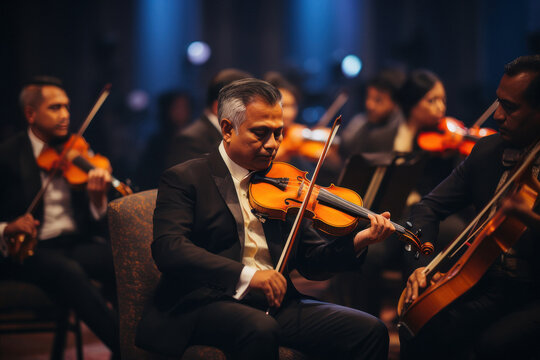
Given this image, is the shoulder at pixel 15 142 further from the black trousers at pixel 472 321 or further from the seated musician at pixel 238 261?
the black trousers at pixel 472 321

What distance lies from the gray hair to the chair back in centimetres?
46

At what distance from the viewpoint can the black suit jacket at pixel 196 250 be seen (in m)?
1.69

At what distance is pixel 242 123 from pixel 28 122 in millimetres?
1455

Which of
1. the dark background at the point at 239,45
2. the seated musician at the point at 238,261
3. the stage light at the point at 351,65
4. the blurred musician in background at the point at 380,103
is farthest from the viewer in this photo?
the stage light at the point at 351,65

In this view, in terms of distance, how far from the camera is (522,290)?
184 cm

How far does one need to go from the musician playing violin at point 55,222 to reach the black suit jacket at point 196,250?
2.36 ft

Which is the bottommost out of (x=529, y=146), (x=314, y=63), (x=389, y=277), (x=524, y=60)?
(x=389, y=277)

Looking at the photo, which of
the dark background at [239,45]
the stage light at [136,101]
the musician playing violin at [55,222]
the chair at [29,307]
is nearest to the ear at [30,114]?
the musician playing violin at [55,222]

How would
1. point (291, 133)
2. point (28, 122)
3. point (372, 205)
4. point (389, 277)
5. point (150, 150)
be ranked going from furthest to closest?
point (150, 150) < point (291, 133) < point (389, 277) < point (28, 122) < point (372, 205)

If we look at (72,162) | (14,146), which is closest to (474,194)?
(72,162)

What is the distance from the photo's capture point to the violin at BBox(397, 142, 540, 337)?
5.10ft

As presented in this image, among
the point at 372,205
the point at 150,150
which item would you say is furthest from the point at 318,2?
the point at 372,205

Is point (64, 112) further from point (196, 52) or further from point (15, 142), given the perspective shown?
point (196, 52)

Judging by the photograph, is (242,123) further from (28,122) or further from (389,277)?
(389,277)
